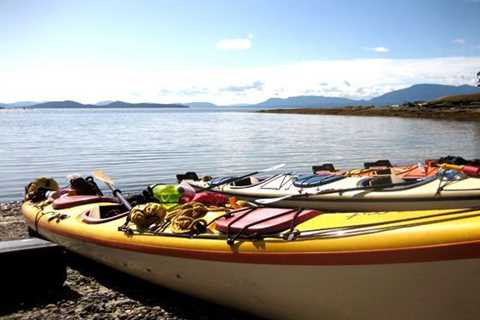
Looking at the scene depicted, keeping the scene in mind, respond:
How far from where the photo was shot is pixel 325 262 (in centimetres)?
525

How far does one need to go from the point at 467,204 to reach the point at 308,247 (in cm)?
300

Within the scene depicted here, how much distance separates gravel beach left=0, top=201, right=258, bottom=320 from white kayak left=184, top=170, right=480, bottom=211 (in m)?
1.78

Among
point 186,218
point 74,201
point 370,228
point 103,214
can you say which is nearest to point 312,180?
point 186,218

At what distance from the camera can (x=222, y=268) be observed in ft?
20.0

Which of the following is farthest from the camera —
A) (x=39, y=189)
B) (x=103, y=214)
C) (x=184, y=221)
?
(x=39, y=189)

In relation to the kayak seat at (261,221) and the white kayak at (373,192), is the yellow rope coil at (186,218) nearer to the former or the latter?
the kayak seat at (261,221)

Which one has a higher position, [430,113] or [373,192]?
[373,192]

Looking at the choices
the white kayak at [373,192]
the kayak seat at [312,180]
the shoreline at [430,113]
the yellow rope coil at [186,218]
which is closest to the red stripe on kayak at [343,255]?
the yellow rope coil at [186,218]

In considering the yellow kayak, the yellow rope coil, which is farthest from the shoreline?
the yellow kayak

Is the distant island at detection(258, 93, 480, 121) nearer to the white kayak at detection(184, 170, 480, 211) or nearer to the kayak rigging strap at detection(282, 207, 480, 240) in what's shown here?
the white kayak at detection(184, 170, 480, 211)

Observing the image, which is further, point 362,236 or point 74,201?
point 74,201

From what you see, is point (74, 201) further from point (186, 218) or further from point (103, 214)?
point (186, 218)

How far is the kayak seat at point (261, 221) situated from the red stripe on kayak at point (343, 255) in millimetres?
294

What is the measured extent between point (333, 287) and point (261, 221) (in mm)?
1240
